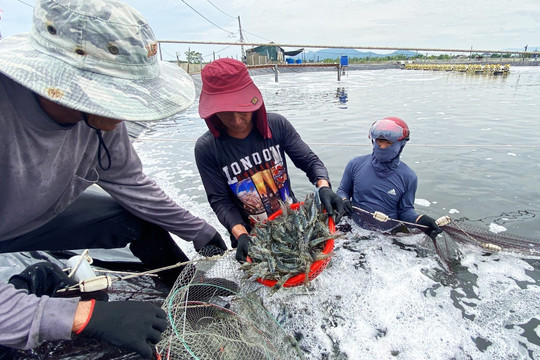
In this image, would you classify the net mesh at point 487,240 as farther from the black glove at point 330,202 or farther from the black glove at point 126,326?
the black glove at point 126,326

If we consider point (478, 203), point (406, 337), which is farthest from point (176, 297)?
point (478, 203)

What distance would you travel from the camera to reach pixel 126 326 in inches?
59.1

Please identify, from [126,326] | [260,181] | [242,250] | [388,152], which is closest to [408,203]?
[388,152]

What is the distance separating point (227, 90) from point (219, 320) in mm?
1786

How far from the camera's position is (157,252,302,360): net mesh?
6.05 feet

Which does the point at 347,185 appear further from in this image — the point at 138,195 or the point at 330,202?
the point at 138,195

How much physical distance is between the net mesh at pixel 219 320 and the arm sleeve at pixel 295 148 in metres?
1.22

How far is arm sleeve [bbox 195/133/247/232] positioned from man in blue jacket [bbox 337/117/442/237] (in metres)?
1.25

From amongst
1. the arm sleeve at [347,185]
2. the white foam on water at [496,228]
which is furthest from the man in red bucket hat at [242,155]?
the white foam on water at [496,228]

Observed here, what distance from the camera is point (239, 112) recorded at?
8.32ft

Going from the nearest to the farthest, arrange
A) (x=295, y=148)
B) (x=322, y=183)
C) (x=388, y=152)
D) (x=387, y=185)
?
(x=322, y=183)
(x=295, y=148)
(x=388, y=152)
(x=387, y=185)

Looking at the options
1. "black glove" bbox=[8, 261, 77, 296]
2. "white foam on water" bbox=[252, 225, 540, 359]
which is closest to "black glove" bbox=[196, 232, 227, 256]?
"white foam on water" bbox=[252, 225, 540, 359]

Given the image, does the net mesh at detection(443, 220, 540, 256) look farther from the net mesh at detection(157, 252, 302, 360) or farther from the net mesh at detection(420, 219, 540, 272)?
the net mesh at detection(157, 252, 302, 360)

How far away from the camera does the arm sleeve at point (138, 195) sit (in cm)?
256
